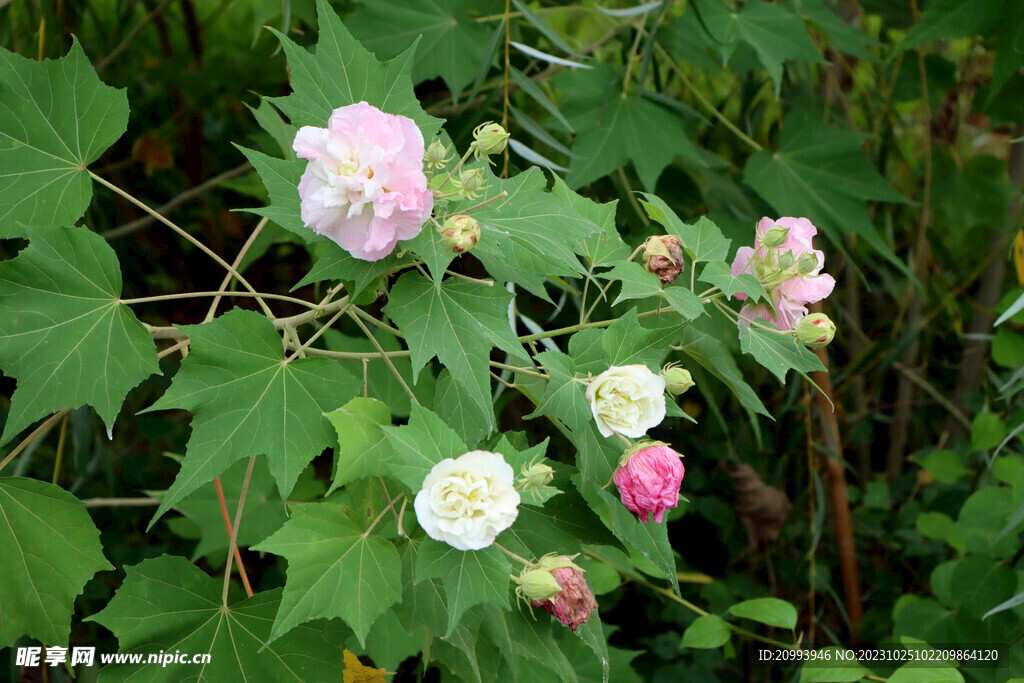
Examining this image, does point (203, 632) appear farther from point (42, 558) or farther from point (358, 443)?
point (358, 443)

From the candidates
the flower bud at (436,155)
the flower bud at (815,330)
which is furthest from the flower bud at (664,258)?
the flower bud at (436,155)

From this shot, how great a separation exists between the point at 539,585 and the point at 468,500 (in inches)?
4.5

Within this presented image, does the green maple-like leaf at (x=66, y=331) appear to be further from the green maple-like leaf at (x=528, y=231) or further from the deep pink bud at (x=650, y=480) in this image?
the deep pink bud at (x=650, y=480)

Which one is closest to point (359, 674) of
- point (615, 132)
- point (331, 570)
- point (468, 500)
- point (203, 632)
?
point (203, 632)

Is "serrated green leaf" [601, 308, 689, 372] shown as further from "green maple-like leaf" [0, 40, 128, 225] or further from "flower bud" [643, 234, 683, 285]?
"green maple-like leaf" [0, 40, 128, 225]

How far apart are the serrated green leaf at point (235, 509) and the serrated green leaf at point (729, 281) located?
930 millimetres

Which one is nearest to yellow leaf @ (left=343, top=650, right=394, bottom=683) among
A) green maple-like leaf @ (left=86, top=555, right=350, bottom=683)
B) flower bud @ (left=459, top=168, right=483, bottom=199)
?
green maple-like leaf @ (left=86, top=555, right=350, bottom=683)

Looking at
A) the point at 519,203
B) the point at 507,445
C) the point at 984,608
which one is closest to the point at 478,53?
the point at 519,203

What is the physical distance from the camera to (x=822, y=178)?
1568mm

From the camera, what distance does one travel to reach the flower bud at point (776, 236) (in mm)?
814

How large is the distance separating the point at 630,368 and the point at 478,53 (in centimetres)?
86

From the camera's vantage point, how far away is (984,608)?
1.35 meters

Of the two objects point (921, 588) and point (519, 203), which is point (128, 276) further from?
point (921, 588)

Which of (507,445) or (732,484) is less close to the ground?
(507,445)
